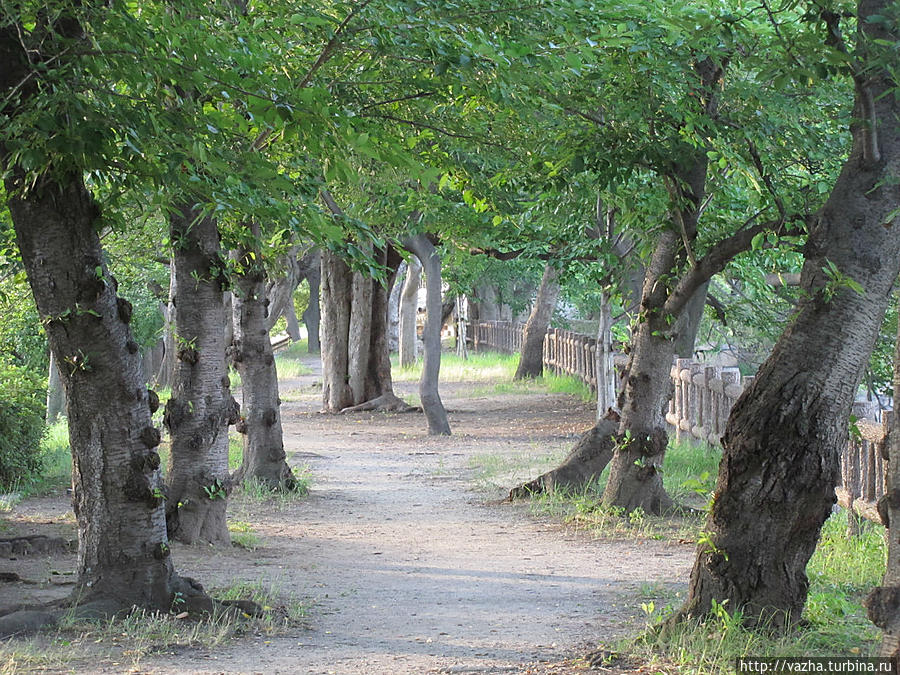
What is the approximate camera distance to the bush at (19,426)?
12.6 meters

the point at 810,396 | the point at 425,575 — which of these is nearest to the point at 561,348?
the point at 425,575

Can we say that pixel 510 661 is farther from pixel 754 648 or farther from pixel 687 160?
pixel 687 160

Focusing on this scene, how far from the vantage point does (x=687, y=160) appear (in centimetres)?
780

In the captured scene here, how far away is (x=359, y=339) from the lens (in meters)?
23.4

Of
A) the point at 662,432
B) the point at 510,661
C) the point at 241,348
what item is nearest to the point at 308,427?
the point at 241,348

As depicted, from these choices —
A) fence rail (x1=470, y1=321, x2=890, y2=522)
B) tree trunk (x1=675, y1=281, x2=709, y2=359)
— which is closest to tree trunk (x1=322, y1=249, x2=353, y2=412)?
fence rail (x1=470, y1=321, x2=890, y2=522)

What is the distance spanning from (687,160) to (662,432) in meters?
3.75

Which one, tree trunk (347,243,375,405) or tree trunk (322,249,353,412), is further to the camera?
tree trunk (322,249,353,412)

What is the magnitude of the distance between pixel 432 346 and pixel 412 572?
35.7 feet

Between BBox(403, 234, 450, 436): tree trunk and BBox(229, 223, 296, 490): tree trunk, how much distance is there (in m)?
6.18

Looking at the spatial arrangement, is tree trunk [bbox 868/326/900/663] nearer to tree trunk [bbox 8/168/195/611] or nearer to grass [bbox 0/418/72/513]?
tree trunk [bbox 8/168/195/611]

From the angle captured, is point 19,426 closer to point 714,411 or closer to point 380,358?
point 714,411

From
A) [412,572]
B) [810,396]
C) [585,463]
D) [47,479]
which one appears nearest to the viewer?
[810,396]

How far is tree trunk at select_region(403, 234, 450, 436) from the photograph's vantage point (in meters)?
19.1
